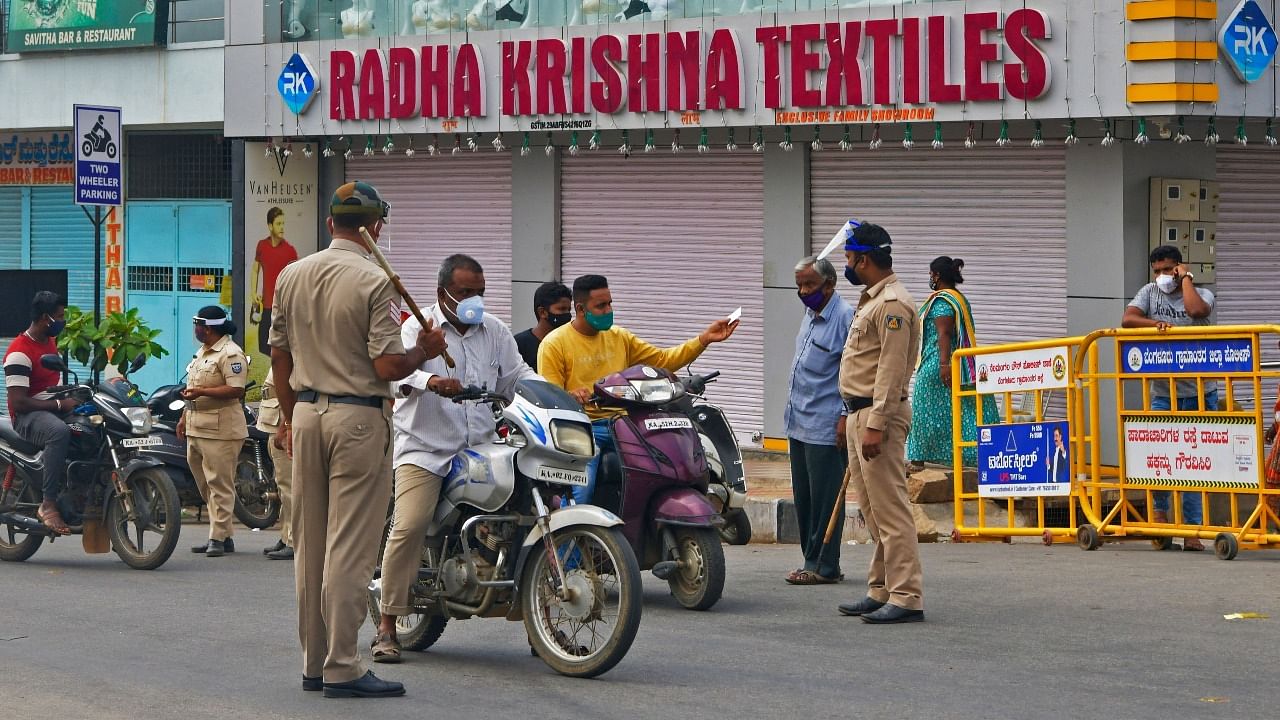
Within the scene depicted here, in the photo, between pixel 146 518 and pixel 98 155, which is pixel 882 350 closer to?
pixel 146 518

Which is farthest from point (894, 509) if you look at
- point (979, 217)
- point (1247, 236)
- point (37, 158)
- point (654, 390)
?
point (37, 158)

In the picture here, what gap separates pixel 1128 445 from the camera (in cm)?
1110

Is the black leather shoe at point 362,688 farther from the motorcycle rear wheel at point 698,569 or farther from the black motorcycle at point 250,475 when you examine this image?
the black motorcycle at point 250,475

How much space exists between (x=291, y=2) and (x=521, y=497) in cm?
1412

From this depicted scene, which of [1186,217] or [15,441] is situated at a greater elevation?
[1186,217]

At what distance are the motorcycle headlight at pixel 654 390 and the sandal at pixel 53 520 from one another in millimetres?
4692

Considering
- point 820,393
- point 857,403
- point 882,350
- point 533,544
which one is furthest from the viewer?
point 820,393

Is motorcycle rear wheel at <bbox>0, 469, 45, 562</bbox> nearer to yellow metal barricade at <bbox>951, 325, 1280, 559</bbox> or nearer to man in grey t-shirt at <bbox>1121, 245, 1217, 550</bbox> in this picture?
yellow metal barricade at <bbox>951, 325, 1280, 559</bbox>

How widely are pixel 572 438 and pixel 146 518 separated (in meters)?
5.06

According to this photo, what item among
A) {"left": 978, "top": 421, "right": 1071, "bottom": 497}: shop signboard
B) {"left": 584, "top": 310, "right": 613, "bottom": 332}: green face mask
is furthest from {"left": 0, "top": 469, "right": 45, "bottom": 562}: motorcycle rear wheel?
{"left": 978, "top": 421, "right": 1071, "bottom": 497}: shop signboard

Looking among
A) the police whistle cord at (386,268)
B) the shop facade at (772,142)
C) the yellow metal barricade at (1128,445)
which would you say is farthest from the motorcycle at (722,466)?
the shop facade at (772,142)

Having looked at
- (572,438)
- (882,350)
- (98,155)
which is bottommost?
(572,438)

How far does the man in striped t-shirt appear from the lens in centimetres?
1152

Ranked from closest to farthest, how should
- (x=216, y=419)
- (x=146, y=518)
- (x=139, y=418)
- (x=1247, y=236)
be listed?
(x=146, y=518), (x=139, y=418), (x=216, y=419), (x=1247, y=236)
